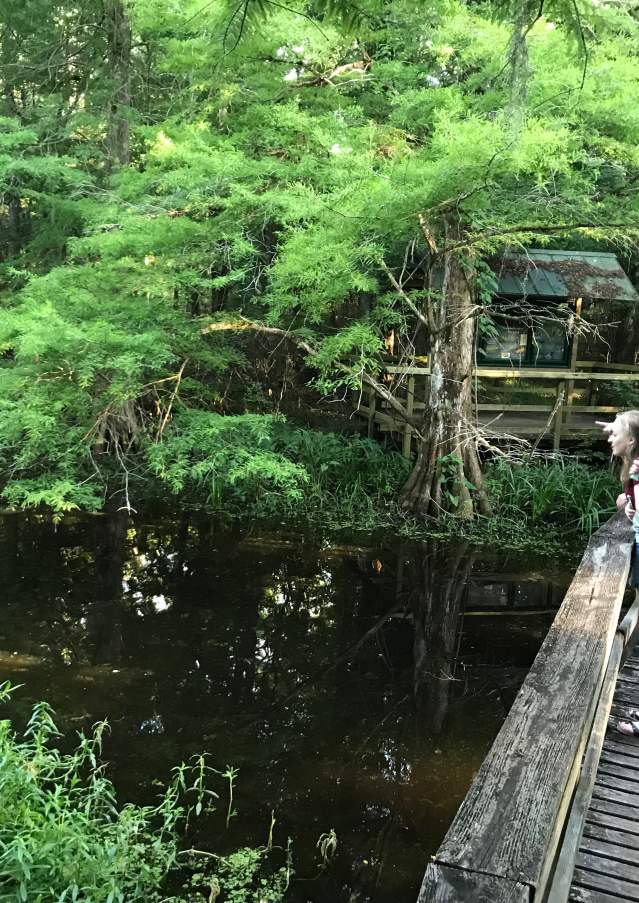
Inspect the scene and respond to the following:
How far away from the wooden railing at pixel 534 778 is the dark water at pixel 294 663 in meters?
2.21

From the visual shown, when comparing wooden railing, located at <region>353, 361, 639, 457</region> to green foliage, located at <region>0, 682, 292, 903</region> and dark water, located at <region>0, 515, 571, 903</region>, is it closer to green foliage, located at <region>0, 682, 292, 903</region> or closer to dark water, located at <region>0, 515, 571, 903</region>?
dark water, located at <region>0, 515, 571, 903</region>

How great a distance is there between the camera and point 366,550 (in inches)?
394

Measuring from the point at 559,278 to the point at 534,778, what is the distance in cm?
1226

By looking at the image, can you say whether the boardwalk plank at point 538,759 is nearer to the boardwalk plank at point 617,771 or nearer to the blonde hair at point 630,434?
the boardwalk plank at point 617,771

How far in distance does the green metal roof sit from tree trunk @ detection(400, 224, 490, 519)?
87.4 inches

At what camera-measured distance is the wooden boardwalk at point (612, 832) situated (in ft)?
8.80

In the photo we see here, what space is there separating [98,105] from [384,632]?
10.3 metres

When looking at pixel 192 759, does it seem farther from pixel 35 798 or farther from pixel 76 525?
pixel 76 525

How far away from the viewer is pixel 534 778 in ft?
6.63

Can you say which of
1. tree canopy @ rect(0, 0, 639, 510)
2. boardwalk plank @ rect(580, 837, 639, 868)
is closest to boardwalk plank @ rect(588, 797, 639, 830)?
boardwalk plank @ rect(580, 837, 639, 868)

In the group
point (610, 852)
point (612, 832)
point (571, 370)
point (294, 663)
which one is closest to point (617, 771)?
point (612, 832)

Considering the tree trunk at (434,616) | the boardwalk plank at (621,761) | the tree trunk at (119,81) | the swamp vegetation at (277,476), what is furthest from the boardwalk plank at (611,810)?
the tree trunk at (119,81)

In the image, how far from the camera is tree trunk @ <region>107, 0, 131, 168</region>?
37.5 ft

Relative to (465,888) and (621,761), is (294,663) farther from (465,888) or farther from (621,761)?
(465,888)
